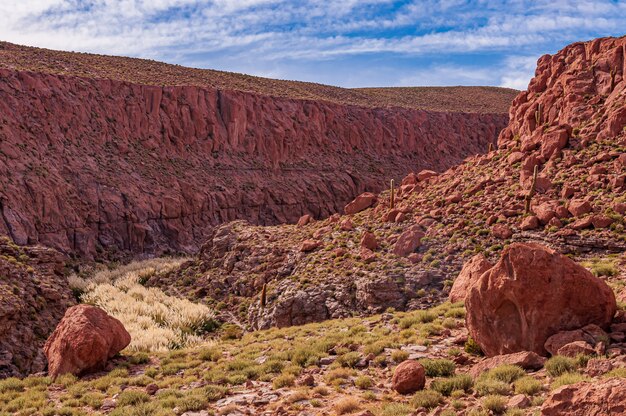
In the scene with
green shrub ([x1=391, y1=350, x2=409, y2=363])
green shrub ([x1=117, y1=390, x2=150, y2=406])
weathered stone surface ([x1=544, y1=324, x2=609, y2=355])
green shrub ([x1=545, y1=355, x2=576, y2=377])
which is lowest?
green shrub ([x1=117, y1=390, x2=150, y2=406])

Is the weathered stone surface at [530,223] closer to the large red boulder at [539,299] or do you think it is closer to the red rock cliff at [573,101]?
the red rock cliff at [573,101]

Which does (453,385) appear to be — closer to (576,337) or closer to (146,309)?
(576,337)

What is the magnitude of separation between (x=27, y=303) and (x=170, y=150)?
32.8m

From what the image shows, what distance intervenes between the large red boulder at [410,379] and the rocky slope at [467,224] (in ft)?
32.6

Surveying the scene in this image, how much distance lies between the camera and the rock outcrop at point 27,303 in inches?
795

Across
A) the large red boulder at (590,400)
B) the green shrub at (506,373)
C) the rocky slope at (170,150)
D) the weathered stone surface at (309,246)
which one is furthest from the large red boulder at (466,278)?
Result: the rocky slope at (170,150)

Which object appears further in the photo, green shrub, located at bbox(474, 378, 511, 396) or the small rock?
green shrub, located at bbox(474, 378, 511, 396)

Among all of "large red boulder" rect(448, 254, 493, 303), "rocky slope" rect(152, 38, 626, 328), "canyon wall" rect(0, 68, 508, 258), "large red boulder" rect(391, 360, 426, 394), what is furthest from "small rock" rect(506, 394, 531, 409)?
"canyon wall" rect(0, 68, 508, 258)

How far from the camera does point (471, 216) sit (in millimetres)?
25125

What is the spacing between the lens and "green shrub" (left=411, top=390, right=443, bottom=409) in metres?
9.30

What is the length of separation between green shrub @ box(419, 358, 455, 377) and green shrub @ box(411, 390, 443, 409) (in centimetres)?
119

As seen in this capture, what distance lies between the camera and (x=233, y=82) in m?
69.9

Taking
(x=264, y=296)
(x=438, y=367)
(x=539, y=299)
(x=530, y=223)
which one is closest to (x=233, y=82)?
(x=264, y=296)

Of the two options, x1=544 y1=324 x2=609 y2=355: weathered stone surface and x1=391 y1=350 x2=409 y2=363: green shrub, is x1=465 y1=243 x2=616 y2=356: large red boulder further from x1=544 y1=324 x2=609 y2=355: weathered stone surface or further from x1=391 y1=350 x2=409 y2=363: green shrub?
x1=391 y1=350 x2=409 y2=363: green shrub
